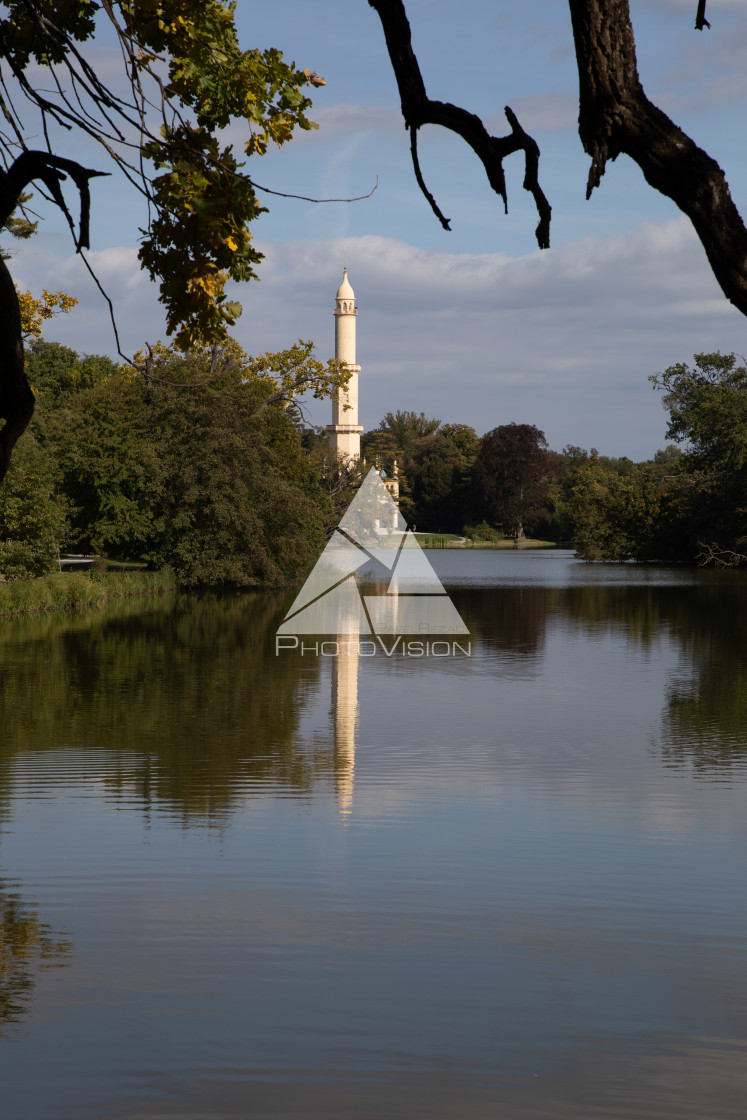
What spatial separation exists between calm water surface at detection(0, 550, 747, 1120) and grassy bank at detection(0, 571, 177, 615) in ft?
43.3

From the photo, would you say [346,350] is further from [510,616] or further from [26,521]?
[26,521]

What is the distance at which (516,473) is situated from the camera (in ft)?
323

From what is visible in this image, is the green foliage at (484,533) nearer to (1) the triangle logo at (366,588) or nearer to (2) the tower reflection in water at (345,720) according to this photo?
(1) the triangle logo at (366,588)

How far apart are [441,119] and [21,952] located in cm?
459

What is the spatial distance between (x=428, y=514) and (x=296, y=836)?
10242 cm

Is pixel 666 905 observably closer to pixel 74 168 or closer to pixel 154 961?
pixel 154 961

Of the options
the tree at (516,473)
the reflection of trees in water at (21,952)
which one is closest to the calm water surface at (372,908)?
the reflection of trees in water at (21,952)

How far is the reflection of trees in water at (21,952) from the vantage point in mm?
5414

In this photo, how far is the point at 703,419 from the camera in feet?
192

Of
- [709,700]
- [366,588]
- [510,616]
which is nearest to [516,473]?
[366,588]

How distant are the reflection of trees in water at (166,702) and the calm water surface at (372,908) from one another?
2.9 inches

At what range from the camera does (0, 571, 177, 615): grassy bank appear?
27844 millimetres

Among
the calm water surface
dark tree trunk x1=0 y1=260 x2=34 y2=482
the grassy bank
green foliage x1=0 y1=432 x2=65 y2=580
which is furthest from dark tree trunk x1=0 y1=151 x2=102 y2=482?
the grassy bank

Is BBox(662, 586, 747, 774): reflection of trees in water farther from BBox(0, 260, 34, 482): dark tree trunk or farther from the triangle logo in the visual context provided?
BBox(0, 260, 34, 482): dark tree trunk
